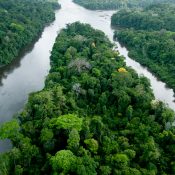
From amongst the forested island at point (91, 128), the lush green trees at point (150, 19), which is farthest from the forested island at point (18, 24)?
the lush green trees at point (150, 19)

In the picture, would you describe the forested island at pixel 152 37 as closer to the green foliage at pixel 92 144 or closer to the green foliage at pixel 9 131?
the green foliage at pixel 92 144

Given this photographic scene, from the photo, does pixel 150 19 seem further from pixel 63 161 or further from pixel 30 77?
pixel 63 161

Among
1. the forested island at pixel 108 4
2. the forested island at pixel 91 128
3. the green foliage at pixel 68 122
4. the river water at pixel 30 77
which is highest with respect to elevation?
the green foliage at pixel 68 122

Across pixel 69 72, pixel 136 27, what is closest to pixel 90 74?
pixel 69 72

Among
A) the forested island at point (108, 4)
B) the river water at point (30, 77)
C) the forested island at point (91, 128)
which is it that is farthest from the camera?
the forested island at point (108, 4)

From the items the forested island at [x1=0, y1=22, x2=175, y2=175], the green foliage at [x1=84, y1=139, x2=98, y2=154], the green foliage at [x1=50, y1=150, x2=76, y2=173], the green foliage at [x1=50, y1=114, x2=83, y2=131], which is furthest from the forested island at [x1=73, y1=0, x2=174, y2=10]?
the green foliage at [x1=50, y1=150, x2=76, y2=173]

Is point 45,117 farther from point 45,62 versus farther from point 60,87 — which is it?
point 45,62
